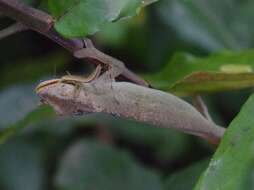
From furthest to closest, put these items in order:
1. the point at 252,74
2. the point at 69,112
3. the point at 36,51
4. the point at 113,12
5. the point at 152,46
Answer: the point at 36,51 < the point at 152,46 < the point at 252,74 < the point at 69,112 < the point at 113,12

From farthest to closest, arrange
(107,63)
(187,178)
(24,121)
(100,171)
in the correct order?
(100,171) < (187,178) < (24,121) < (107,63)

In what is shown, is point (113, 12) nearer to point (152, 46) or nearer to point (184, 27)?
point (184, 27)

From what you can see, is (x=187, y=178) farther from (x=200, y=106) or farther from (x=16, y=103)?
(x=16, y=103)

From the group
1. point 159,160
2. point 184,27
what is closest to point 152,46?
point 184,27

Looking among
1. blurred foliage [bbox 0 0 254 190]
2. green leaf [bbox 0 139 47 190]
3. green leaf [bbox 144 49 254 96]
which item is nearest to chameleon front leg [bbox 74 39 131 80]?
green leaf [bbox 144 49 254 96]

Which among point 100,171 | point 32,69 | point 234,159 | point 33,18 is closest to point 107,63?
point 33,18

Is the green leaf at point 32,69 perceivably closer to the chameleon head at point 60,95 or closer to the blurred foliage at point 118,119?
the blurred foliage at point 118,119

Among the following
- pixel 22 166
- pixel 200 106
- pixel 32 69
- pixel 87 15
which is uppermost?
pixel 87 15
